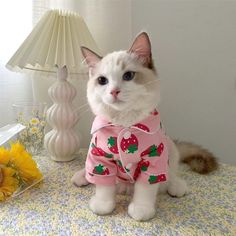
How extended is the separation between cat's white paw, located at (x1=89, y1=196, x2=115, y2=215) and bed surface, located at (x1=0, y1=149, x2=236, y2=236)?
0.5 inches

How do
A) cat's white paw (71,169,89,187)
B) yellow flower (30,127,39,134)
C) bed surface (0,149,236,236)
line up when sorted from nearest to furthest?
1. bed surface (0,149,236,236)
2. cat's white paw (71,169,89,187)
3. yellow flower (30,127,39,134)

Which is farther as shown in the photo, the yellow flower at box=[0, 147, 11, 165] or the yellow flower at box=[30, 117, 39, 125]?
the yellow flower at box=[30, 117, 39, 125]

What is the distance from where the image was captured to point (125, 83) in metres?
0.75

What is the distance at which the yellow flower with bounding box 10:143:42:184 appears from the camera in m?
0.91

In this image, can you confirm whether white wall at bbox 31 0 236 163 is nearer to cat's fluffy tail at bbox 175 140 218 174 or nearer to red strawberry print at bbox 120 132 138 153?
cat's fluffy tail at bbox 175 140 218 174

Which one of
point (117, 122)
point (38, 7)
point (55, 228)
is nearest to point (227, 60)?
point (117, 122)

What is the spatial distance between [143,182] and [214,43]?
2.68 feet

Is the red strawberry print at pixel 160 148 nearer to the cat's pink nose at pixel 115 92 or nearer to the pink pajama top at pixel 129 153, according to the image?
the pink pajama top at pixel 129 153

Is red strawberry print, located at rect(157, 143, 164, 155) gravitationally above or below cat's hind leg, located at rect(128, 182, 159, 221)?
above

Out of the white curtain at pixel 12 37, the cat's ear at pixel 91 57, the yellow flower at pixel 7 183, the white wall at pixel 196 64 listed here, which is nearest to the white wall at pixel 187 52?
the white wall at pixel 196 64

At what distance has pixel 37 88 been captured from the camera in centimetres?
127

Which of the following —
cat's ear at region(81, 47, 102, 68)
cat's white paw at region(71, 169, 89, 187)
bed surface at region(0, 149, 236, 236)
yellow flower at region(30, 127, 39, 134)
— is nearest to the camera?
bed surface at region(0, 149, 236, 236)

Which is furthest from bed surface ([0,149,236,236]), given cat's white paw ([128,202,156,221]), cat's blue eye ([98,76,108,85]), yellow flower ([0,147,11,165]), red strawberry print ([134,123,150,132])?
cat's blue eye ([98,76,108,85])

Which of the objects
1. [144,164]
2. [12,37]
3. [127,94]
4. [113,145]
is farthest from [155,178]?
[12,37]
